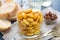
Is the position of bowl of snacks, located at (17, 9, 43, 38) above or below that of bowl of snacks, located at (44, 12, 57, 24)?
below

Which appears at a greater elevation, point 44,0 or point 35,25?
point 44,0

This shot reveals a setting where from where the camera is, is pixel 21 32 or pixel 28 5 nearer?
pixel 21 32

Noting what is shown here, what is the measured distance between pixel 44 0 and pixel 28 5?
87mm

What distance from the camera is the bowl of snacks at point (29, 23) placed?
54 cm

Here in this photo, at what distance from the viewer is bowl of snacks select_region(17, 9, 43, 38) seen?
538 millimetres

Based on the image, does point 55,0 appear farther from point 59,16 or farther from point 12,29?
point 12,29

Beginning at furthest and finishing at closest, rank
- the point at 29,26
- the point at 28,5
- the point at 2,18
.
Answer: the point at 28,5
the point at 2,18
the point at 29,26

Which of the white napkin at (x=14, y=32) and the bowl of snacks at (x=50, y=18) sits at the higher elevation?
the bowl of snacks at (x=50, y=18)

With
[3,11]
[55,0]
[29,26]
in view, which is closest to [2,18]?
[3,11]

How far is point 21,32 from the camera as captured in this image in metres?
0.57

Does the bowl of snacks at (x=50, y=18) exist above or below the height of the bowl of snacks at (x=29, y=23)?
above

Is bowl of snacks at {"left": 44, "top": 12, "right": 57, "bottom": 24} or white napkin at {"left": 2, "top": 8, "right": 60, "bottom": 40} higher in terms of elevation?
bowl of snacks at {"left": 44, "top": 12, "right": 57, "bottom": 24}

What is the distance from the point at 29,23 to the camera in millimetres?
538

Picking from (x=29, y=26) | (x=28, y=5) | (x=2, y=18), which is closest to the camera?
(x=29, y=26)
